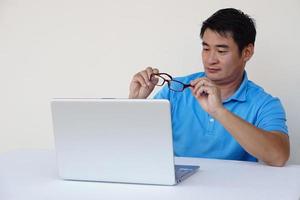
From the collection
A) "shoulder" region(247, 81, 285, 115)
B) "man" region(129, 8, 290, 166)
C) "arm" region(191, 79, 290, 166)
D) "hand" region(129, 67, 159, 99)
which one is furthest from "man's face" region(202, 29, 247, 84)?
"arm" region(191, 79, 290, 166)

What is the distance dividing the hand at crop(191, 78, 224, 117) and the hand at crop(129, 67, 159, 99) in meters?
0.33

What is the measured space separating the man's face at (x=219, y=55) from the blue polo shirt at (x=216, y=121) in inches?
3.8

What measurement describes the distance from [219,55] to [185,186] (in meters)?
0.80

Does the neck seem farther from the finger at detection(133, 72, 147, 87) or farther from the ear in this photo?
the finger at detection(133, 72, 147, 87)

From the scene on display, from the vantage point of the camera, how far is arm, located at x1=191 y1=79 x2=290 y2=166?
153 cm

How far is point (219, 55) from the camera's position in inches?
78.2

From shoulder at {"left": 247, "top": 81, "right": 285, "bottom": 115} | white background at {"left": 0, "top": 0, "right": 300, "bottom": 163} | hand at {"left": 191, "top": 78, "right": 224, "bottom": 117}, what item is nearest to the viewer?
hand at {"left": 191, "top": 78, "right": 224, "bottom": 117}

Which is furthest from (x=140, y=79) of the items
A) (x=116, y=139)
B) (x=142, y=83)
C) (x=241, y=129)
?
(x=116, y=139)

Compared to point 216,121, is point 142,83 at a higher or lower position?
higher

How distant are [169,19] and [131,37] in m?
0.24

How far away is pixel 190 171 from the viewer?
1.46m

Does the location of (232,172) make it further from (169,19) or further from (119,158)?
(169,19)

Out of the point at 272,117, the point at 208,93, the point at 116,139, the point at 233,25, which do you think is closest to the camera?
the point at 116,139

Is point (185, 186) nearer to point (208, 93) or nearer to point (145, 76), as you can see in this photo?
point (208, 93)
